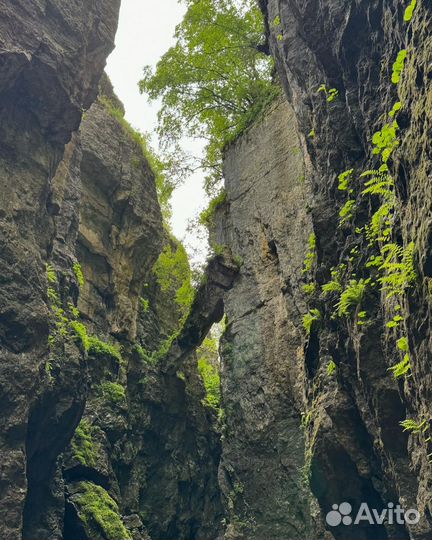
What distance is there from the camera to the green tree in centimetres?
2283

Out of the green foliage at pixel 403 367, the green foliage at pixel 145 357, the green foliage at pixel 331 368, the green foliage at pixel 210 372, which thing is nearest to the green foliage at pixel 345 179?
the green foliage at pixel 331 368

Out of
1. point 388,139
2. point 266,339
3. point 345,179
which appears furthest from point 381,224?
point 266,339

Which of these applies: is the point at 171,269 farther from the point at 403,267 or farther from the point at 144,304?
the point at 403,267

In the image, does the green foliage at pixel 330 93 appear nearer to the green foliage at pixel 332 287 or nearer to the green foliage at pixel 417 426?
the green foliage at pixel 332 287

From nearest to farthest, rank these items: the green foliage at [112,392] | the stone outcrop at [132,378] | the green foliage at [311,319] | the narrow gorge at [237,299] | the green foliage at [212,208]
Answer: the narrow gorge at [237,299] → the green foliage at [311,319] → the stone outcrop at [132,378] → the green foliage at [112,392] → the green foliage at [212,208]

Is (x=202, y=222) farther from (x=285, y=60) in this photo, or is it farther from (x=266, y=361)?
(x=285, y=60)

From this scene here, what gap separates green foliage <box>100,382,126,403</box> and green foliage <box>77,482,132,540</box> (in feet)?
11.0

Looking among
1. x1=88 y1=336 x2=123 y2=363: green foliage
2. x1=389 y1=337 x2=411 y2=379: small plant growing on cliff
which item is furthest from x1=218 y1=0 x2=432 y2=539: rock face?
x1=88 y1=336 x2=123 y2=363: green foliage

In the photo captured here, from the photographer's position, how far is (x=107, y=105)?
25.7 metres

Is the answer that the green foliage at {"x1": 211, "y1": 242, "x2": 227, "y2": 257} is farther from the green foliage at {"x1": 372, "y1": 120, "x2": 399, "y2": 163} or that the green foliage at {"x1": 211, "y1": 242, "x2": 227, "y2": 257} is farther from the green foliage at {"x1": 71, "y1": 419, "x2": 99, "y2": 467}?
the green foliage at {"x1": 372, "y1": 120, "x2": 399, "y2": 163}

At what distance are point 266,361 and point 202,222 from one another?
8082mm

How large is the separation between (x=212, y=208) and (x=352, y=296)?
13.8 meters

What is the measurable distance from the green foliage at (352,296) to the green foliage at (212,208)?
43.0 ft

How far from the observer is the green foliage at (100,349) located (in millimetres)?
19125
